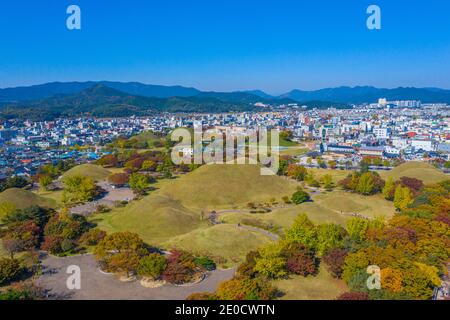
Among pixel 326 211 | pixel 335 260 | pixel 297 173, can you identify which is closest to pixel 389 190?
pixel 326 211

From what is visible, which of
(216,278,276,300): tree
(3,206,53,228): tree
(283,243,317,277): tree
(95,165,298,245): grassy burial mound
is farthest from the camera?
(95,165,298,245): grassy burial mound

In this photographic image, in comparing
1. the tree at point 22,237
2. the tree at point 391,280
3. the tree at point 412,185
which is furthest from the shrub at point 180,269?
the tree at point 412,185

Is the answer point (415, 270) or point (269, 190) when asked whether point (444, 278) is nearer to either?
point (415, 270)

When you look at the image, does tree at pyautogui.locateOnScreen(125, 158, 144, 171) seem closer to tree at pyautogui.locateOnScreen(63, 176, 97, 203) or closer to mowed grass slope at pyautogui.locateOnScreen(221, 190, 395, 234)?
tree at pyautogui.locateOnScreen(63, 176, 97, 203)

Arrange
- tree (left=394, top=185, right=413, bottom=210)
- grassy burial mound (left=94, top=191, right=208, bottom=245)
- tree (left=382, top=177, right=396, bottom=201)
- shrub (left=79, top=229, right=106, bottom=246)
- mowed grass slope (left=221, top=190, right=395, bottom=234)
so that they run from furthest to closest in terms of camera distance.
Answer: tree (left=382, top=177, right=396, bottom=201) < tree (left=394, top=185, right=413, bottom=210) < mowed grass slope (left=221, top=190, right=395, bottom=234) < grassy burial mound (left=94, top=191, right=208, bottom=245) < shrub (left=79, top=229, right=106, bottom=246)

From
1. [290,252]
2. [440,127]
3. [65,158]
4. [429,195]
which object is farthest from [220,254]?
[440,127]

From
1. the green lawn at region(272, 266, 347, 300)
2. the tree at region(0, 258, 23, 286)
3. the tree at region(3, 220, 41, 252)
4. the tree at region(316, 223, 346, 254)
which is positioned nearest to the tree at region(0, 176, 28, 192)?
the tree at region(3, 220, 41, 252)

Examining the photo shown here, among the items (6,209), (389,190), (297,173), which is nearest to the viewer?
(6,209)

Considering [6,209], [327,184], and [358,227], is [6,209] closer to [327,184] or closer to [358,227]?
[358,227]
